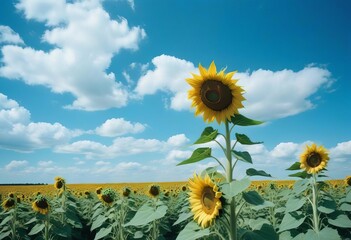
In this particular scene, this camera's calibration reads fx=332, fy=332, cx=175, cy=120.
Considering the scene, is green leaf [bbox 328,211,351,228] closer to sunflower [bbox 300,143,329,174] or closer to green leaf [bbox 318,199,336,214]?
green leaf [bbox 318,199,336,214]

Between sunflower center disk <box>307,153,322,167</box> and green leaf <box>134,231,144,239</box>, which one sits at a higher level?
sunflower center disk <box>307,153,322,167</box>

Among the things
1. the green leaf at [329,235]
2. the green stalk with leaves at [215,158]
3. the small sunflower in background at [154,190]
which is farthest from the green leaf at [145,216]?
the small sunflower in background at [154,190]

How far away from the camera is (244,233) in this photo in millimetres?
2822

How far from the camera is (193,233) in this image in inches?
108

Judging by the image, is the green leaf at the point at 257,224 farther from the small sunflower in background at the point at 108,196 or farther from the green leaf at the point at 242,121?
the small sunflower in background at the point at 108,196

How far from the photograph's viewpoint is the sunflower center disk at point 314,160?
5.70 m

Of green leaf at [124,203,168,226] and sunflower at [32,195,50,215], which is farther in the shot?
sunflower at [32,195,50,215]

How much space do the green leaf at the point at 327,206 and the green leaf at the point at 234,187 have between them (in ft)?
10.2

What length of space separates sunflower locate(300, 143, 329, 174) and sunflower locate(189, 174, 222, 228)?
3295 mm

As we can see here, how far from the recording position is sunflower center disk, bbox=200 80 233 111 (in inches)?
116

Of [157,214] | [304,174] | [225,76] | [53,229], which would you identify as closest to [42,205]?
[53,229]

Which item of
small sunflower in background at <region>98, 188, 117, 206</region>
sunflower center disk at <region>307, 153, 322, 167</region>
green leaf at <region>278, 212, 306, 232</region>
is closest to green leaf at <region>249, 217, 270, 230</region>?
green leaf at <region>278, 212, 306, 232</region>

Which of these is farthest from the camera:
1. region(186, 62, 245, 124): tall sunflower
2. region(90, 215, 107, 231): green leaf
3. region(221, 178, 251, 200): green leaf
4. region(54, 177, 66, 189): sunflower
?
region(54, 177, 66, 189): sunflower

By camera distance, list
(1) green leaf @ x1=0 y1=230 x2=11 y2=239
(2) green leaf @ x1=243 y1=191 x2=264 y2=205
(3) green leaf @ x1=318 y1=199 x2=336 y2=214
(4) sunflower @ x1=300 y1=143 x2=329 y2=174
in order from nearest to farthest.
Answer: (2) green leaf @ x1=243 y1=191 x2=264 y2=205 < (3) green leaf @ x1=318 y1=199 x2=336 y2=214 < (4) sunflower @ x1=300 y1=143 x2=329 y2=174 < (1) green leaf @ x1=0 y1=230 x2=11 y2=239
